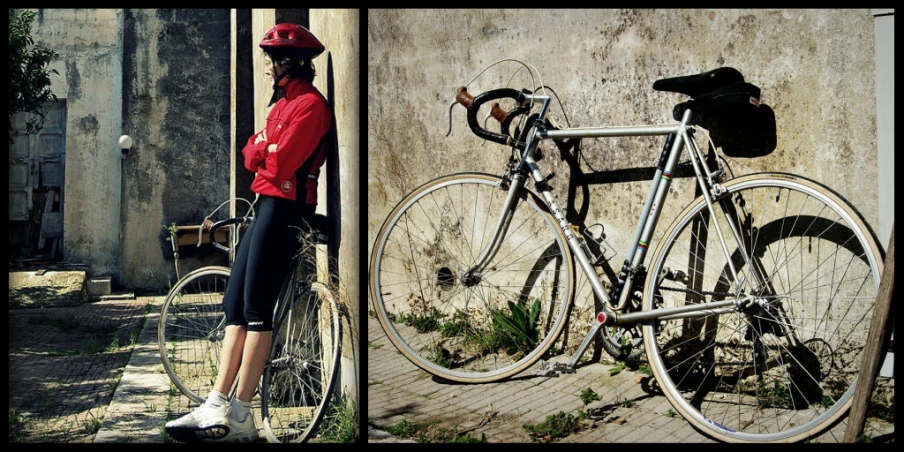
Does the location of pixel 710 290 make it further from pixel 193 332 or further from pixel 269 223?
pixel 193 332

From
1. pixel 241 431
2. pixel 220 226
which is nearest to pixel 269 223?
pixel 220 226

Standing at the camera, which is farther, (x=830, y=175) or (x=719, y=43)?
(x=719, y=43)

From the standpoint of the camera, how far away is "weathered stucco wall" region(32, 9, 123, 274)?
382cm

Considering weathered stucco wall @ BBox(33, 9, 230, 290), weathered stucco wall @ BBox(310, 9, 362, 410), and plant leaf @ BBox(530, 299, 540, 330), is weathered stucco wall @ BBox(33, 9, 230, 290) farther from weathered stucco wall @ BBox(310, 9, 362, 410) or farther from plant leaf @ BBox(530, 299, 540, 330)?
plant leaf @ BBox(530, 299, 540, 330)

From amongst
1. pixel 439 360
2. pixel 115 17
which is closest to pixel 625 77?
pixel 439 360

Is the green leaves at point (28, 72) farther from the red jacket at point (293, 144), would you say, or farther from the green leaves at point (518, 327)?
the green leaves at point (518, 327)

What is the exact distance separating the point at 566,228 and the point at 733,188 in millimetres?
888

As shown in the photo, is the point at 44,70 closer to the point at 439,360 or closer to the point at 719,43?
the point at 439,360

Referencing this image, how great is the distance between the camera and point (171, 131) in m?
3.85

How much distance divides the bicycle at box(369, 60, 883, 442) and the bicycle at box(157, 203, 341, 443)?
790mm

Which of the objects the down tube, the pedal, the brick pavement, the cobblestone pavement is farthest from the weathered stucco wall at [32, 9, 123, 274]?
the pedal

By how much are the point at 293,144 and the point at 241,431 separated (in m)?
1.36

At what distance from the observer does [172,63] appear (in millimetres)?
3914

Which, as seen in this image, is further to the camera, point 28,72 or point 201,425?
point 28,72
